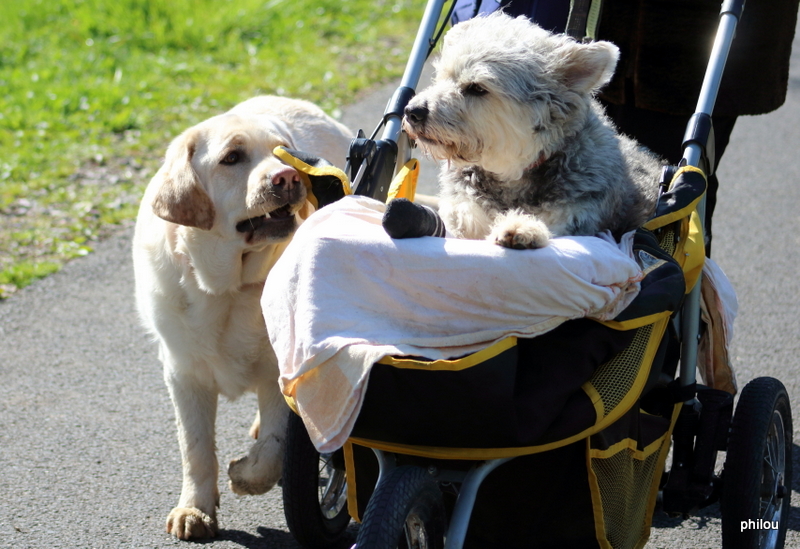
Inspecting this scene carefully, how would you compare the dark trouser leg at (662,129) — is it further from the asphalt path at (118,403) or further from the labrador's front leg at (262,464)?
the labrador's front leg at (262,464)

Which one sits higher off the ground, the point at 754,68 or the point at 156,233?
the point at 754,68

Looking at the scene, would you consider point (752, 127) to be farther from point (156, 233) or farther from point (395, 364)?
point (395, 364)

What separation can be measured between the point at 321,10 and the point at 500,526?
9749 mm

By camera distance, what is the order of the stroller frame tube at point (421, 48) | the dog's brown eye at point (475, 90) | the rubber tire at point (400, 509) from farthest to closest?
the stroller frame tube at point (421, 48) → the dog's brown eye at point (475, 90) → the rubber tire at point (400, 509)

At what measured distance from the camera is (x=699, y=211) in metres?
2.95

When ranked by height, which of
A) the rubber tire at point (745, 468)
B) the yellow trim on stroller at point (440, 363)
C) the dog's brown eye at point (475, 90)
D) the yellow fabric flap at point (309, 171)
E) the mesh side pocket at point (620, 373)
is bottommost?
the rubber tire at point (745, 468)

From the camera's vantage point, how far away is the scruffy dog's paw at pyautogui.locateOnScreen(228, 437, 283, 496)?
3240 mm

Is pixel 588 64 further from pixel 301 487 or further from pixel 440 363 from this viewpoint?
pixel 301 487

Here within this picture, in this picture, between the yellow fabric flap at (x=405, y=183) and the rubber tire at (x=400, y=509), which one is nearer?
the rubber tire at (x=400, y=509)

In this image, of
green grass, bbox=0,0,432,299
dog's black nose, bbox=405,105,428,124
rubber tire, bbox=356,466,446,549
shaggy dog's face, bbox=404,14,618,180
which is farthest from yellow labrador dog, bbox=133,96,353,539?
green grass, bbox=0,0,432,299

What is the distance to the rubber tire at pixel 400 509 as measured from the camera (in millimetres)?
2096

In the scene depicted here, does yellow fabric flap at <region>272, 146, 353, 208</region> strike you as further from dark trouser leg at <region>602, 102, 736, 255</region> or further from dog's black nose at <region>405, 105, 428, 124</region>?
dark trouser leg at <region>602, 102, 736, 255</region>

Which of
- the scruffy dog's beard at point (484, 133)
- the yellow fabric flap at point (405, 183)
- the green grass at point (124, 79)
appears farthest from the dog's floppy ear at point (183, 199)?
the green grass at point (124, 79)

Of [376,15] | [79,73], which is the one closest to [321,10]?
[376,15]
